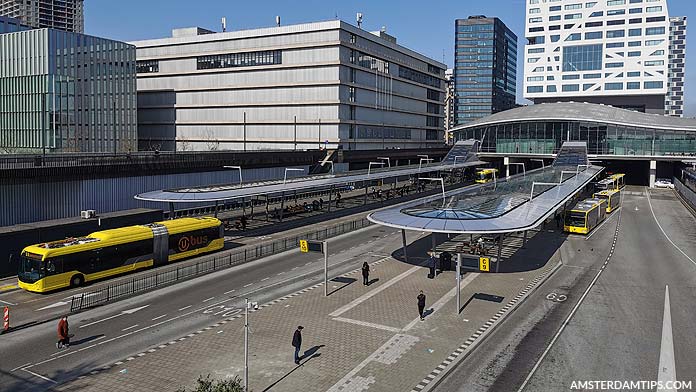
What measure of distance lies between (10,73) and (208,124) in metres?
37.8

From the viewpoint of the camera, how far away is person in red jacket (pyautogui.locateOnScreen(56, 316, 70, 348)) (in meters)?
24.3

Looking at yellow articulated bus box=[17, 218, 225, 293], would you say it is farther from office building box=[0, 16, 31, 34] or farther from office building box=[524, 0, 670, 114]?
office building box=[0, 16, 31, 34]

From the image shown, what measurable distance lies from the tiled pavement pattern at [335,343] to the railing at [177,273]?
7.67 metres

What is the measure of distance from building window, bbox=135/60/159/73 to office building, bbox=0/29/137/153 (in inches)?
366

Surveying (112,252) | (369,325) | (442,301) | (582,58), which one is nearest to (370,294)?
(442,301)

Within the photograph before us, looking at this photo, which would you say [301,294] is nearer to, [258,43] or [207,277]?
[207,277]

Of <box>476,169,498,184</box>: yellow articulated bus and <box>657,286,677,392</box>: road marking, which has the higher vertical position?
<box>476,169,498,184</box>: yellow articulated bus

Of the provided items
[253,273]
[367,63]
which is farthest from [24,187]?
[367,63]

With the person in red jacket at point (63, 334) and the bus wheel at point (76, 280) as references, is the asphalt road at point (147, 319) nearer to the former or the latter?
the person in red jacket at point (63, 334)

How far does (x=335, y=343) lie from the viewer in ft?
83.4

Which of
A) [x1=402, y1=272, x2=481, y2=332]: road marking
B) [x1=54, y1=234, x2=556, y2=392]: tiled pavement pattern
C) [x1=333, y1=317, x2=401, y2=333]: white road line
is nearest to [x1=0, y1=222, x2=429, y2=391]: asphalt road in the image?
[x1=54, y1=234, x2=556, y2=392]: tiled pavement pattern

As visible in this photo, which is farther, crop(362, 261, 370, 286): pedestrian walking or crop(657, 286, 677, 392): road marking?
crop(362, 261, 370, 286): pedestrian walking

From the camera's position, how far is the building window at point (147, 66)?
122 meters

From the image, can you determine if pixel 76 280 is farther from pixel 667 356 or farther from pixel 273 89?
pixel 273 89
